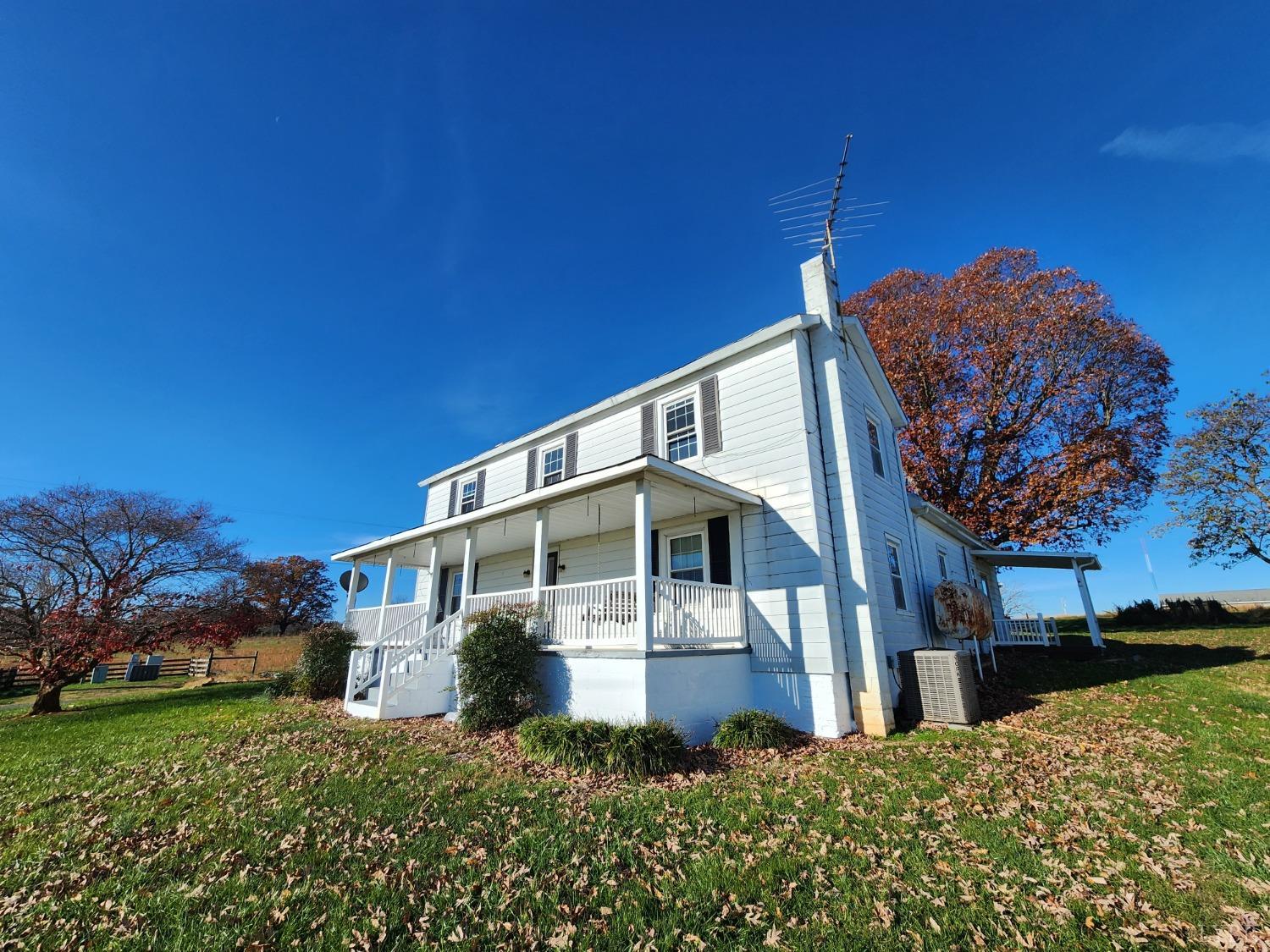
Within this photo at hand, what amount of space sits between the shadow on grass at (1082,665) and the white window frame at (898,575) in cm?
202

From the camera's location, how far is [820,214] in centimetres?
1128

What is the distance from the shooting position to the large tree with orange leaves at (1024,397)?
56.4 ft

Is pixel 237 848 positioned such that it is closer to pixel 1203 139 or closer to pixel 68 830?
pixel 68 830

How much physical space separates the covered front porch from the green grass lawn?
2198 millimetres

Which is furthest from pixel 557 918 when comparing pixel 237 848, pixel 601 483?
pixel 601 483

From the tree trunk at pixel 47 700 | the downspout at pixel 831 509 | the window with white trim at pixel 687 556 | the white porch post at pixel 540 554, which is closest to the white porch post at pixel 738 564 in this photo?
the window with white trim at pixel 687 556

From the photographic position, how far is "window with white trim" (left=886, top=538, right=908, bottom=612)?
407 inches

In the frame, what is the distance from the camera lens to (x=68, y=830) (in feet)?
15.0

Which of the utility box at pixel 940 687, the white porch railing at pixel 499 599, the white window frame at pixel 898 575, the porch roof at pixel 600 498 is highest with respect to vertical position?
the porch roof at pixel 600 498

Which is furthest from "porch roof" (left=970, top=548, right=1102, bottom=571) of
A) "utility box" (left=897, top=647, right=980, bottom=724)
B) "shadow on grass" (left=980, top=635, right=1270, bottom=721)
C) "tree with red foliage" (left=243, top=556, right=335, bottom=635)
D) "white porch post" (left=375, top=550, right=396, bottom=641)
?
"tree with red foliage" (left=243, top=556, right=335, bottom=635)

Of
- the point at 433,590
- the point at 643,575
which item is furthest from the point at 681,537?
the point at 433,590

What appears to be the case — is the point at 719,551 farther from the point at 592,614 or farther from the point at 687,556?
the point at 592,614

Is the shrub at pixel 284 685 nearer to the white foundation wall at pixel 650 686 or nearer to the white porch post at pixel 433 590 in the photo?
the white porch post at pixel 433 590

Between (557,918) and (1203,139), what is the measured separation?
17.8 meters
